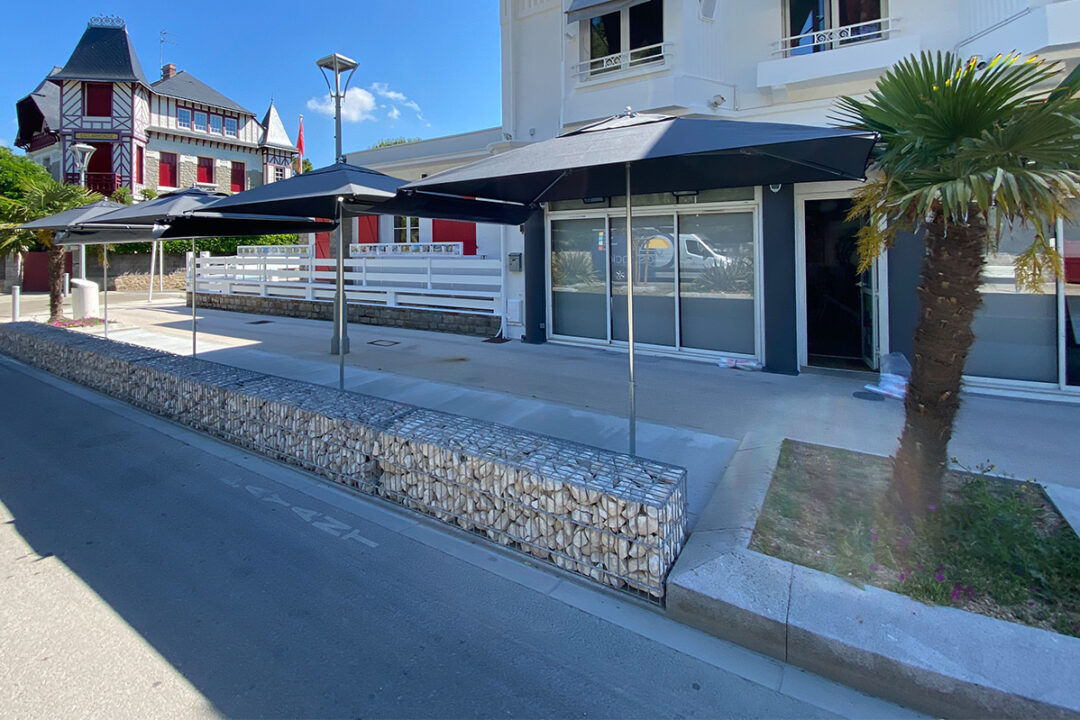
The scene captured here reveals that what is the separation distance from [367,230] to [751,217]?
13401 mm

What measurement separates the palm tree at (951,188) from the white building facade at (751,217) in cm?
429

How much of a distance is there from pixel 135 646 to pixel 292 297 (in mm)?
14202

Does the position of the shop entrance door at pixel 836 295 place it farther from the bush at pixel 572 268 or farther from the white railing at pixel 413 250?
the white railing at pixel 413 250

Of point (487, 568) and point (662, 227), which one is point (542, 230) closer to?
point (662, 227)

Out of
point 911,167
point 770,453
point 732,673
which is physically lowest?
point 732,673

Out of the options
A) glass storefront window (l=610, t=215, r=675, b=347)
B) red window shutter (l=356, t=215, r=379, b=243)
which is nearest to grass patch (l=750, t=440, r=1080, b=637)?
glass storefront window (l=610, t=215, r=675, b=347)

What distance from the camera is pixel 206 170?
1476 inches

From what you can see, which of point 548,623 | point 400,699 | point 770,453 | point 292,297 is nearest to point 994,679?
point 548,623

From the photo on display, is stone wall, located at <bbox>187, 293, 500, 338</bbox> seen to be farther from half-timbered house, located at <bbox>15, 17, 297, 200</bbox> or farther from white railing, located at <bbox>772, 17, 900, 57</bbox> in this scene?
half-timbered house, located at <bbox>15, 17, 297, 200</bbox>

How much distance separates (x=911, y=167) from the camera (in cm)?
319

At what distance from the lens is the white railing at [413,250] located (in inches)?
524

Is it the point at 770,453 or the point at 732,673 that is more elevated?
the point at 770,453

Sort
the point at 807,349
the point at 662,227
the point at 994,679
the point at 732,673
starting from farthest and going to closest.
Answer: the point at 662,227, the point at 807,349, the point at 732,673, the point at 994,679

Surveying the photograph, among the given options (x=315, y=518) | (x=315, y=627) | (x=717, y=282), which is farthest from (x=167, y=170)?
(x=315, y=627)
